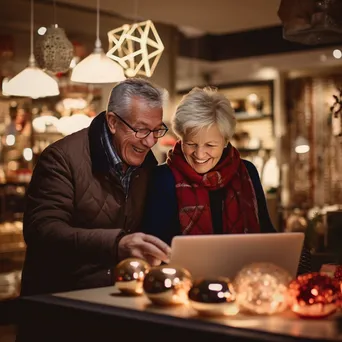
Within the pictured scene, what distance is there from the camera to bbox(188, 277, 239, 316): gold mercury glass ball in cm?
192

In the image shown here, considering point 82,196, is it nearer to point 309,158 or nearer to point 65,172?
point 65,172

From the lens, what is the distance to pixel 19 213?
734cm

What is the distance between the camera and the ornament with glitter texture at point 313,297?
75.1 inches

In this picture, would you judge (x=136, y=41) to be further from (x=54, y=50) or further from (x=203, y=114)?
(x=203, y=114)

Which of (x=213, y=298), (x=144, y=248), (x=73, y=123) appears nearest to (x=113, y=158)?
(x=144, y=248)

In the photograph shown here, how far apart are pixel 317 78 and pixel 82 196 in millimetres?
8608

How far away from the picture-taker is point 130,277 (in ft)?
7.22

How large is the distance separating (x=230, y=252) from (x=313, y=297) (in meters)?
0.31

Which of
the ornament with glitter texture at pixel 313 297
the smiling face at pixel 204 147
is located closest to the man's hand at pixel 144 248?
the ornament with glitter texture at pixel 313 297

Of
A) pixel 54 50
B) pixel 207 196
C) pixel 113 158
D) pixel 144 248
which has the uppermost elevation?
pixel 54 50

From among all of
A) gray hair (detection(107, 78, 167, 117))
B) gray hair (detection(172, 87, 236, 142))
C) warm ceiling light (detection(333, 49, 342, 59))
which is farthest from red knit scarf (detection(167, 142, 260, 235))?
warm ceiling light (detection(333, 49, 342, 59))

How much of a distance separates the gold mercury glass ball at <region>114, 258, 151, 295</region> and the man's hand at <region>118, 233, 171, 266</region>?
9cm

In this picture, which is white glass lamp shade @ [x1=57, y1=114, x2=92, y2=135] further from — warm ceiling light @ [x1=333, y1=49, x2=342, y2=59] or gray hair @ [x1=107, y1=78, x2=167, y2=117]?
warm ceiling light @ [x1=333, y1=49, x2=342, y2=59]

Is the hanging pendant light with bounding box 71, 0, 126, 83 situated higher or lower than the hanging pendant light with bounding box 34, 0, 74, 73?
lower
